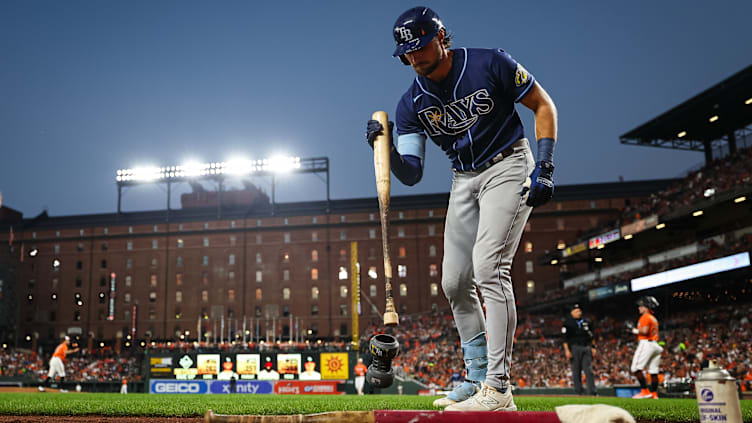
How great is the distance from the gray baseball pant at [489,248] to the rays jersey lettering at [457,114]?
321 millimetres

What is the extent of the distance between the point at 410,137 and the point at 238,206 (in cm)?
7545

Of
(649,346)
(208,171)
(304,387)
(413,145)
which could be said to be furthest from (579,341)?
(208,171)

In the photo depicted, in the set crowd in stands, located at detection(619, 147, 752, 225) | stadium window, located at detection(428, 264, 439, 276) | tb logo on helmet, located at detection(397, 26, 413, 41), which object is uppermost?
crowd in stands, located at detection(619, 147, 752, 225)

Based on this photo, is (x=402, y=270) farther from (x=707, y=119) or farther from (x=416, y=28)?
(x=416, y=28)

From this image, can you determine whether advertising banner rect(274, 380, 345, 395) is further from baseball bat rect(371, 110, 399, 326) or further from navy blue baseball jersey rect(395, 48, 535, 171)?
navy blue baseball jersey rect(395, 48, 535, 171)

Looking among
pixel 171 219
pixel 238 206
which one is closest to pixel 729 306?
pixel 238 206

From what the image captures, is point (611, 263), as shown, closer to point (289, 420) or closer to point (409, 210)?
point (409, 210)

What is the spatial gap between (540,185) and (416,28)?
1212 mm

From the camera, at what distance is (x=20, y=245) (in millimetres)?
76750

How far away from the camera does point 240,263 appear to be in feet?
242

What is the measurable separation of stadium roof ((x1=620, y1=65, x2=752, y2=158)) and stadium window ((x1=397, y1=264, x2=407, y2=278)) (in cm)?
3299

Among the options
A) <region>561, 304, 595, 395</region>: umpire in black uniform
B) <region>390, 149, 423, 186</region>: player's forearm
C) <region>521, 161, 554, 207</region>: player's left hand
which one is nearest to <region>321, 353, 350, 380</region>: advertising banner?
<region>561, 304, 595, 395</region>: umpire in black uniform

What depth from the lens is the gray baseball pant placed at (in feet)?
12.0

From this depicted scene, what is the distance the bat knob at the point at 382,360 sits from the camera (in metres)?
3.45
